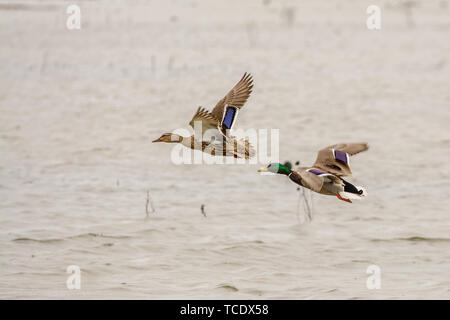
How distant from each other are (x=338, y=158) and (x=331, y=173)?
272 mm

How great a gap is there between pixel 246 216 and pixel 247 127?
5.49 meters

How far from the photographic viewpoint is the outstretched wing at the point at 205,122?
9203 millimetres

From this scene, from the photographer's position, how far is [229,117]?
1013 cm

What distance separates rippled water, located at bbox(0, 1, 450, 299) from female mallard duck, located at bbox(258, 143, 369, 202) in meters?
1.93

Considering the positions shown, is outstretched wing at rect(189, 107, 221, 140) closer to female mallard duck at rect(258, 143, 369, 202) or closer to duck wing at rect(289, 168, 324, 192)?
female mallard duck at rect(258, 143, 369, 202)

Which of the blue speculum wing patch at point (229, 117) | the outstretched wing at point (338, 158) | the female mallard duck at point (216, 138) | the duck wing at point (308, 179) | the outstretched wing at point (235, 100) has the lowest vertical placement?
the duck wing at point (308, 179)

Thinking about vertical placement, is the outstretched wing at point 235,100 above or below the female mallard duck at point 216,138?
above

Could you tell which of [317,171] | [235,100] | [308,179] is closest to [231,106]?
[235,100]

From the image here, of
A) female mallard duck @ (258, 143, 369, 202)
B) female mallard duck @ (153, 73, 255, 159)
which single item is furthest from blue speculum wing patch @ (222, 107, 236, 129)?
female mallard duck @ (258, 143, 369, 202)

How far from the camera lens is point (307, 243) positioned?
12602 millimetres

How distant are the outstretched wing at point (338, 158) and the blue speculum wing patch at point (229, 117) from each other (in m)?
1.16

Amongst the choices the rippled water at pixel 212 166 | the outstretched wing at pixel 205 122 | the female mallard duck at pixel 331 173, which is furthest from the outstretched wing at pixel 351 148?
the rippled water at pixel 212 166

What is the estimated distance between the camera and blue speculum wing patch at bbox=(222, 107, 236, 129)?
1000cm

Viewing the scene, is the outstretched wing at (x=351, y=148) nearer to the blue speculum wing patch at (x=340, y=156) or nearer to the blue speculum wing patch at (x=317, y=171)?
the blue speculum wing patch at (x=340, y=156)
